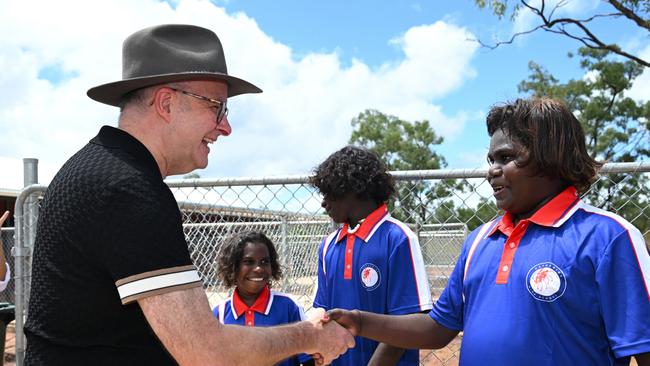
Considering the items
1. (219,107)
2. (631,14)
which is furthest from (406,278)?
(631,14)

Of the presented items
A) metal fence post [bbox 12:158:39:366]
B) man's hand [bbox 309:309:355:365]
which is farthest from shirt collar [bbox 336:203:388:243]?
metal fence post [bbox 12:158:39:366]

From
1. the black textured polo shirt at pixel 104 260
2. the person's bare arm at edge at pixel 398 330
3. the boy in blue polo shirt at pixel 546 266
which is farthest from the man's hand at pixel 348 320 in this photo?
the black textured polo shirt at pixel 104 260

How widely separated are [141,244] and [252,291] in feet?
7.97

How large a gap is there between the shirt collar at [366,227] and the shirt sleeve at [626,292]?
1.59m

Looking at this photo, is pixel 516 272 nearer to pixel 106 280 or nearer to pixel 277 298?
pixel 106 280

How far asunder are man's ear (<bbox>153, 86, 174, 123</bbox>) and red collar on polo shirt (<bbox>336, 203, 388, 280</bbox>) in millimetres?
1610

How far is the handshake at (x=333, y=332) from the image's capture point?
7.88ft

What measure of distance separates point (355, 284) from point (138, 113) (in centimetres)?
168

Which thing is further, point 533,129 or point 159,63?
point 533,129

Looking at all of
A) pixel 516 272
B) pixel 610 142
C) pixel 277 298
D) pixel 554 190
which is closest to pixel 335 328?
pixel 516 272

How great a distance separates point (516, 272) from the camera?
7.12 ft

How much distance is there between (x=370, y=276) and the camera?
331 centimetres

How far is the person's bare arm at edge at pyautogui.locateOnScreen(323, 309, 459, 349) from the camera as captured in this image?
2613 mm

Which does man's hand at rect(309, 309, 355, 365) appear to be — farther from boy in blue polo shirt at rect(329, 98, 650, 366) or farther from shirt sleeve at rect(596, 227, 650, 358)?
shirt sleeve at rect(596, 227, 650, 358)
